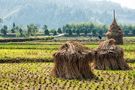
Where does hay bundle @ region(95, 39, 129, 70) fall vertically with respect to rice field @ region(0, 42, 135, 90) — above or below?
above

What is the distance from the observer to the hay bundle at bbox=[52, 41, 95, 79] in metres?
26.5

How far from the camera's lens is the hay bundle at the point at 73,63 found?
26.5 m

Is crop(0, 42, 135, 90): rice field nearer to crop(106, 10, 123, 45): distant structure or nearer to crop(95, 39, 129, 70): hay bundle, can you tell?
crop(95, 39, 129, 70): hay bundle

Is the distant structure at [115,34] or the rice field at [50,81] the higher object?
the distant structure at [115,34]

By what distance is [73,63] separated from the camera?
1059 inches

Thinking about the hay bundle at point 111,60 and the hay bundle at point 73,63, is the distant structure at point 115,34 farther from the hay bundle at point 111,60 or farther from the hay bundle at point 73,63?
the hay bundle at point 73,63

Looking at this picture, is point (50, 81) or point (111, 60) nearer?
point (50, 81)

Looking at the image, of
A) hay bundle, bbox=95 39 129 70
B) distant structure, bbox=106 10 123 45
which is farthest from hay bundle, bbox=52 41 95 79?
distant structure, bbox=106 10 123 45

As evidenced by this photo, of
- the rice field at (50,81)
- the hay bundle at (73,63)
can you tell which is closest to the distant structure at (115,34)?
the rice field at (50,81)

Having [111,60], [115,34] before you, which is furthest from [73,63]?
[115,34]

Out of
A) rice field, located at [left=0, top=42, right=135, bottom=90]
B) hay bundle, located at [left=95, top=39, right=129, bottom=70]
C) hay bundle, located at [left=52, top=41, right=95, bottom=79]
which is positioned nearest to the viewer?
rice field, located at [left=0, top=42, right=135, bottom=90]

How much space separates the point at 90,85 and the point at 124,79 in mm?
3327

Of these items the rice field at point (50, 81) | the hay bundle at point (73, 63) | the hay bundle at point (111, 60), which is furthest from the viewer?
the hay bundle at point (111, 60)

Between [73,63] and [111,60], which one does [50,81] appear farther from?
[111,60]
